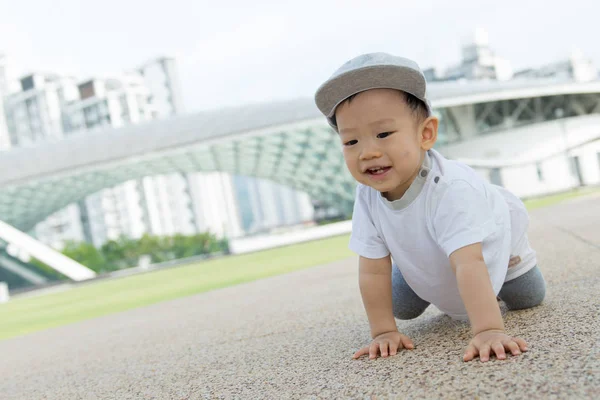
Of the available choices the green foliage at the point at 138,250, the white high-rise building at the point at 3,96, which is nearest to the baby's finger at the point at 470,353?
the green foliage at the point at 138,250

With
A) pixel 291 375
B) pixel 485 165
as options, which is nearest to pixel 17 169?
pixel 485 165

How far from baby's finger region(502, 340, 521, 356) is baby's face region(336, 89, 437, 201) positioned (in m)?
0.61

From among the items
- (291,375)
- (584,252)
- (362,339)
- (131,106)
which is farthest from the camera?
(131,106)

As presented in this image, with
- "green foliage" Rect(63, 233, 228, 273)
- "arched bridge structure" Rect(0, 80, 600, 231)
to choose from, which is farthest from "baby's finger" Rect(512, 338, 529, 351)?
"green foliage" Rect(63, 233, 228, 273)

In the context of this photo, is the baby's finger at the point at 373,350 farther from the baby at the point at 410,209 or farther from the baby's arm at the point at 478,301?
the baby's arm at the point at 478,301

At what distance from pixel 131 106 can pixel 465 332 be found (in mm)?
105182

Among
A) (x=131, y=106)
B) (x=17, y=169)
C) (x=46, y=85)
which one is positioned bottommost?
(x=17, y=169)

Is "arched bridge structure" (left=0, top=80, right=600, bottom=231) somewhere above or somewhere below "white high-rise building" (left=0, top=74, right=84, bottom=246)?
below

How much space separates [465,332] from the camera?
2.42m

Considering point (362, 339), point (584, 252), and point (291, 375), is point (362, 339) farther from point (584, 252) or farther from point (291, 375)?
point (584, 252)

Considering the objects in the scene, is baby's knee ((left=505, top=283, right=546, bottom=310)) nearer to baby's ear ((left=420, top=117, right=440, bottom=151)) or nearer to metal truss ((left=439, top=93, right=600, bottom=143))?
baby's ear ((left=420, top=117, right=440, bottom=151))

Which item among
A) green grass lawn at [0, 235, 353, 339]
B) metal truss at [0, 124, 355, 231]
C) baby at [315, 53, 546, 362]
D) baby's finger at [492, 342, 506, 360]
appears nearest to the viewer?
baby's finger at [492, 342, 506, 360]

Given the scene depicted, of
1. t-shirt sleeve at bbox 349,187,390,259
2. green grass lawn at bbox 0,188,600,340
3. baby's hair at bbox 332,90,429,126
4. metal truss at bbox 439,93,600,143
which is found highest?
metal truss at bbox 439,93,600,143

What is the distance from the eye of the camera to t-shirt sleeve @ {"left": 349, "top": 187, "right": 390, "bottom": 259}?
7.87 ft
